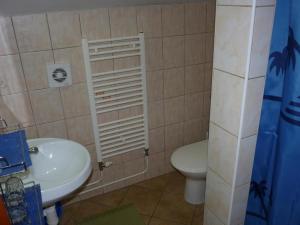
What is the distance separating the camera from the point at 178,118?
246cm

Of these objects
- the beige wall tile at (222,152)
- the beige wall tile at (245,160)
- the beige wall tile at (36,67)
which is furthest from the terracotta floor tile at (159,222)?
the beige wall tile at (36,67)

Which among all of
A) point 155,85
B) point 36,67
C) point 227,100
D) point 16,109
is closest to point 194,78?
point 155,85

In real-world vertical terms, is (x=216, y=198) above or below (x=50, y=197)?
below

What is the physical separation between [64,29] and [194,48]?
1.06m

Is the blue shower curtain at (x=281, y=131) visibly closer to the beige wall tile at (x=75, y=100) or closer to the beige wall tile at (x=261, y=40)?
the beige wall tile at (x=261, y=40)

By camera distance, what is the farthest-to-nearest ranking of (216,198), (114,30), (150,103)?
(150,103) < (114,30) < (216,198)

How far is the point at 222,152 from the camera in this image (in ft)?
4.85

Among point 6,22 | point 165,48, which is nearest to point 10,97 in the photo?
point 6,22

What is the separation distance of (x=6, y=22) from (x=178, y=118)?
1513 mm

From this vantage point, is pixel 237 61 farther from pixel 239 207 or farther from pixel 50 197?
pixel 50 197

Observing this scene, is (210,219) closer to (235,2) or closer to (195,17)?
(235,2)

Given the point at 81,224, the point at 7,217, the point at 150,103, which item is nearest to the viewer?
the point at 7,217

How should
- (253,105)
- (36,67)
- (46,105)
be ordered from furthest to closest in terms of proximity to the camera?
(46,105)
(36,67)
(253,105)

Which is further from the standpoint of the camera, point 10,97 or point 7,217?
point 10,97
